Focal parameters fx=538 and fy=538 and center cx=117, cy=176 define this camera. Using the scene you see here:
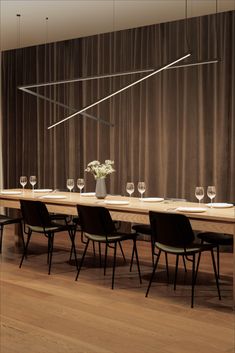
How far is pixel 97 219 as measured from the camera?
471 centimetres

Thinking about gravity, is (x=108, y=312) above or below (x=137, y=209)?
below

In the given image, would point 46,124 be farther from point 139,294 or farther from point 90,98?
point 139,294

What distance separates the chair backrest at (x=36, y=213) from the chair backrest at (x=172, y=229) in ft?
4.38

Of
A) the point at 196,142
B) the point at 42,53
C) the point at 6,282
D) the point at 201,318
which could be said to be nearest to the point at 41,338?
the point at 201,318

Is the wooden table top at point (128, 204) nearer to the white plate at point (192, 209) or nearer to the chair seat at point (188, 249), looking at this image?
the white plate at point (192, 209)

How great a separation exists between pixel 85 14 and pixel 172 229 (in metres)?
3.19

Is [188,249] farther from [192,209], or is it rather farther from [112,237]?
[112,237]

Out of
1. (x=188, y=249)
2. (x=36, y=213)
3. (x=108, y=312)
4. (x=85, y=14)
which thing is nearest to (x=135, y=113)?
(x=85, y=14)

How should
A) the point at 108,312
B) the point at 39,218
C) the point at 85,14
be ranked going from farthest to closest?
the point at 85,14 < the point at 39,218 < the point at 108,312

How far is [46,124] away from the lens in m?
8.23

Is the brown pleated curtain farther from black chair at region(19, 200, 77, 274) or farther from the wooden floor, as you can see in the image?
black chair at region(19, 200, 77, 274)

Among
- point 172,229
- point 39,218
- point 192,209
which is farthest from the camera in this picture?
point 39,218

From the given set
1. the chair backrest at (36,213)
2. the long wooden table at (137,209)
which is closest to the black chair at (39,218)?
the chair backrest at (36,213)

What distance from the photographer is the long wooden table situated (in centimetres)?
411
